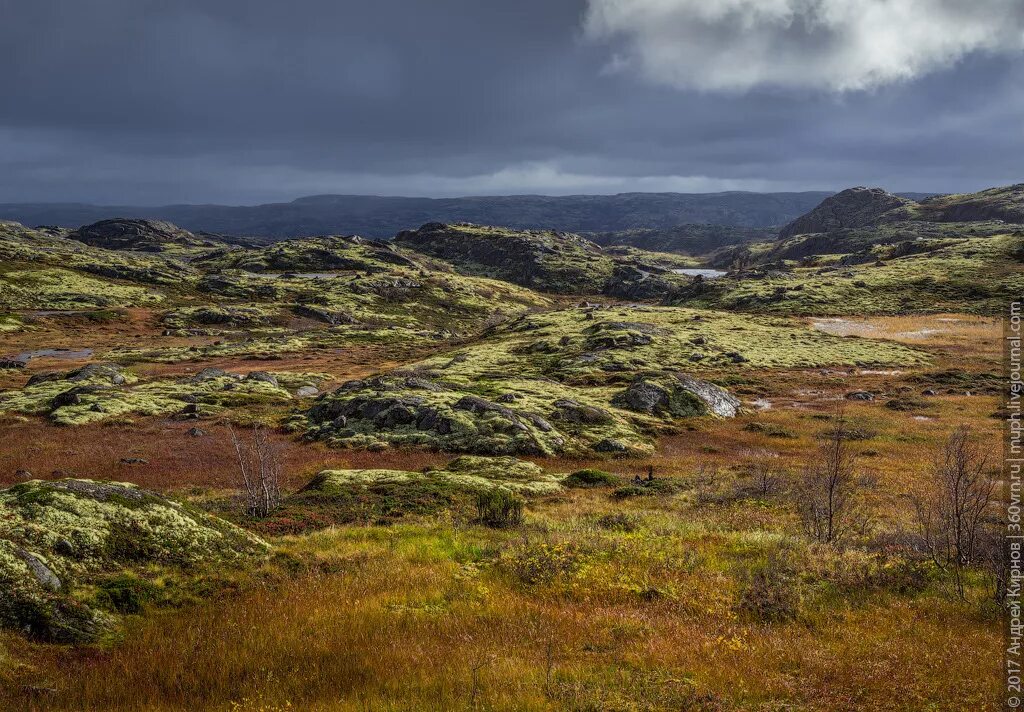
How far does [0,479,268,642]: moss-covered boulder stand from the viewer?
7.67 m

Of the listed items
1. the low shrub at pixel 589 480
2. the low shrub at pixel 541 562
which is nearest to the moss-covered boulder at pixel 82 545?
the low shrub at pixel 541 562

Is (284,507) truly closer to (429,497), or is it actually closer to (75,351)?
(429,497)

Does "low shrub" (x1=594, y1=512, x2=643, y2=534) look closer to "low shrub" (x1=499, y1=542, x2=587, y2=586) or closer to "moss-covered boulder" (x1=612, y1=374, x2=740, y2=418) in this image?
"low shrub" (x1=499, y1=542, x2=587, y2=586)

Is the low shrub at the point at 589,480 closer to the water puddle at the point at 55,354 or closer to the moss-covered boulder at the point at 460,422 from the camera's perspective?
the moss-covered boulder at the point at 460,422

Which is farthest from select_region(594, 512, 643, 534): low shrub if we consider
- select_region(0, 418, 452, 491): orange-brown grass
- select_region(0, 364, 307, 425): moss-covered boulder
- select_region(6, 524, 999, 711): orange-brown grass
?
select_region(0, 364, 307, 425): moss-covered boulder

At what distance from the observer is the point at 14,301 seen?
434 feet

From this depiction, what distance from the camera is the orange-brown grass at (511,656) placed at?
6488mm

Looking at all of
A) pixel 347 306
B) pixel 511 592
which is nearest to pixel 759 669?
pixel 511 592

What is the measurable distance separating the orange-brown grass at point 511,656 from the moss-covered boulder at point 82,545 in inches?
25.4

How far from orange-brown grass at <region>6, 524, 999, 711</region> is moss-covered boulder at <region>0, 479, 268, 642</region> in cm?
64

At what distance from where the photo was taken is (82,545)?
9.20 meters

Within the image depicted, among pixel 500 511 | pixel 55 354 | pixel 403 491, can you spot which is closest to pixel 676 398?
pixel 403 491

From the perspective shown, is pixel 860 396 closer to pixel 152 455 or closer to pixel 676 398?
pixel 676 398

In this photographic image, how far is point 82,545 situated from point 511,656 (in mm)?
7453
